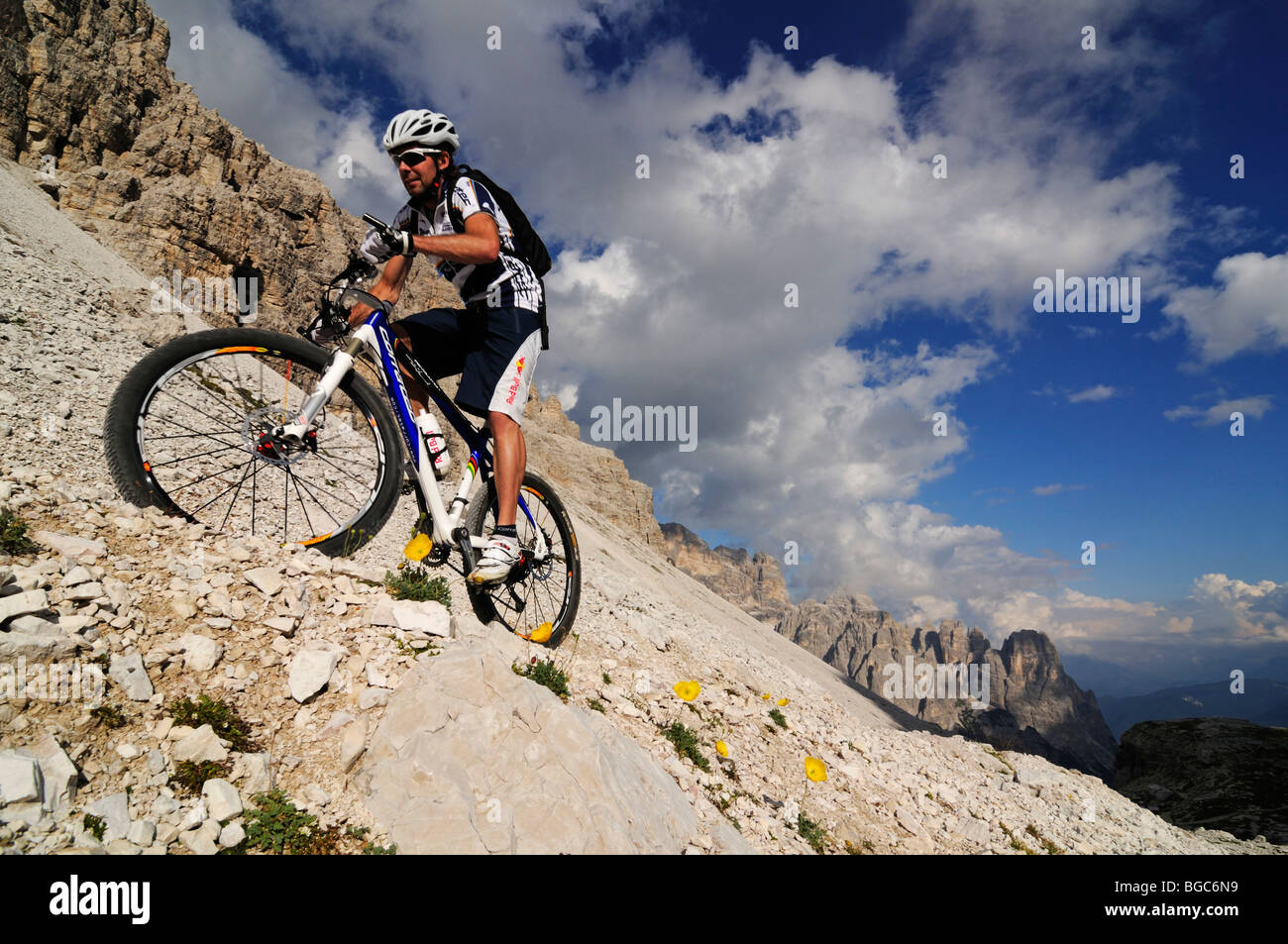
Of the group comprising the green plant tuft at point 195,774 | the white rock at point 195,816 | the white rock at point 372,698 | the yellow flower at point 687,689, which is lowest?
the yellow flower at point 687,689

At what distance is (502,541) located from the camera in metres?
5.36

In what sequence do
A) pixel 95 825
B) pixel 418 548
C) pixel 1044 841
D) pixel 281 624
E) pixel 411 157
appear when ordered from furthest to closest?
1. pixel 1044 841
2. pixel 418 548
3. pixel 411 157
4. pixel 281 624
5. pixel 95 825

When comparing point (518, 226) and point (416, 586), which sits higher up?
point (518, 226)

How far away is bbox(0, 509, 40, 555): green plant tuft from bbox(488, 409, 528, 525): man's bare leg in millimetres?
3309

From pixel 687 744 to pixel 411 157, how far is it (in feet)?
22.5

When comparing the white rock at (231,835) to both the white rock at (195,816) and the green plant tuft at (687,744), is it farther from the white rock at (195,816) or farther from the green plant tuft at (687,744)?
the green plant tuft at (687,744)

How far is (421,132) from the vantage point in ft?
16.5

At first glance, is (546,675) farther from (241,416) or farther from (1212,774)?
(1212,774)

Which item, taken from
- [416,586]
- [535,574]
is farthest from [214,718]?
[535,574]

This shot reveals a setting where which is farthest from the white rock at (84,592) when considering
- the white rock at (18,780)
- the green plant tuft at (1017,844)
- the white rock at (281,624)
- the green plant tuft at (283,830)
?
the green plant tuft at (1017,844)

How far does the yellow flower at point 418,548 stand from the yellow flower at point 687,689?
15.7ft

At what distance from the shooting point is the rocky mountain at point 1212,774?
2647cm
